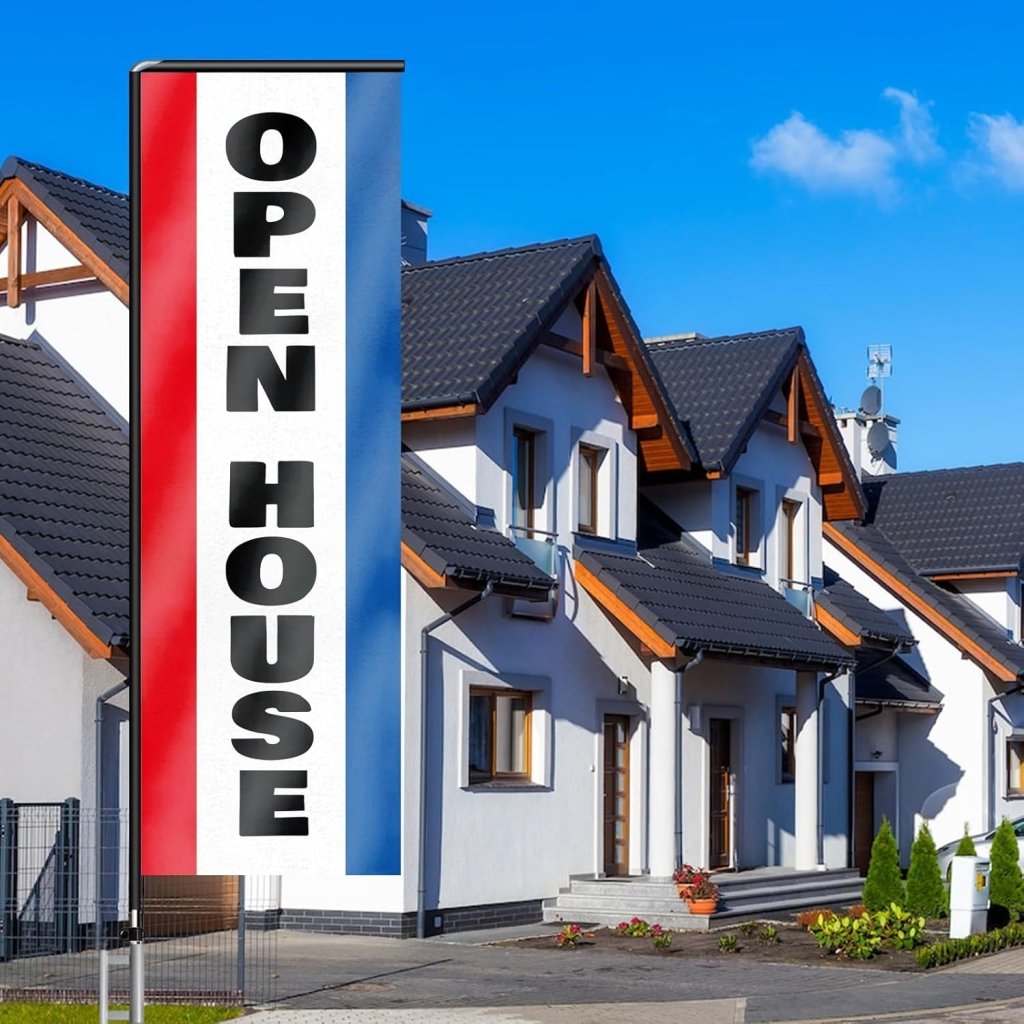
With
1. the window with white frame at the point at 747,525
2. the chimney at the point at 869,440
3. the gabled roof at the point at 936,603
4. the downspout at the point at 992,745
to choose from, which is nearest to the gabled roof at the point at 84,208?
the window with white frame at the point at 747,525

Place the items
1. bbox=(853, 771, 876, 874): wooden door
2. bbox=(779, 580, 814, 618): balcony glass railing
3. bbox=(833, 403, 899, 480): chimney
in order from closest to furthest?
bbox=(779, 580, 814, 618): balcony glass railing < bbox=(853, 771, 876, 874): wooden door < bbox=(833, 403, 899, 480): chimney

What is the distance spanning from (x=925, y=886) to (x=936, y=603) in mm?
11756

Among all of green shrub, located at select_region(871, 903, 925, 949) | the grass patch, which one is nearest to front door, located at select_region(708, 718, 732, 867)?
green shrub, located at select_region(871, 903, 925, 949)

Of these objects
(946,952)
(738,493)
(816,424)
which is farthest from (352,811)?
(816,424)

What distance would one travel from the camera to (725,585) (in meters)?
24.6

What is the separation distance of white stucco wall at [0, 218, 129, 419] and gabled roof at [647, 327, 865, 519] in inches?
301

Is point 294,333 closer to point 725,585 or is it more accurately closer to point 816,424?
point 725,585

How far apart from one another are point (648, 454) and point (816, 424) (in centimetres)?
462

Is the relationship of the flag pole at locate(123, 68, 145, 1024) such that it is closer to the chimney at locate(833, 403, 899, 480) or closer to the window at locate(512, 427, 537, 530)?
the window at locate(512, 427, 537, 530)

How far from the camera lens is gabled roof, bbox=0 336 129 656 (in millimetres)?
16688

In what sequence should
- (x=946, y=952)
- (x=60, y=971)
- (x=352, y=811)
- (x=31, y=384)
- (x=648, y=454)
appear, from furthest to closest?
1. (x=648, y=454)
2. (x=31, y=384)
3. (x=946, y=952)
4. (x=60, y=971)
5. (x=352, y=811)

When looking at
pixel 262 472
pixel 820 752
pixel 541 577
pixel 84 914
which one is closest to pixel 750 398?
pixel 820 752

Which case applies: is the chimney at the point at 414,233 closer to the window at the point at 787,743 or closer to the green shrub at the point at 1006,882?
the window at the point at 787,743

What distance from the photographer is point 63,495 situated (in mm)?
18359
